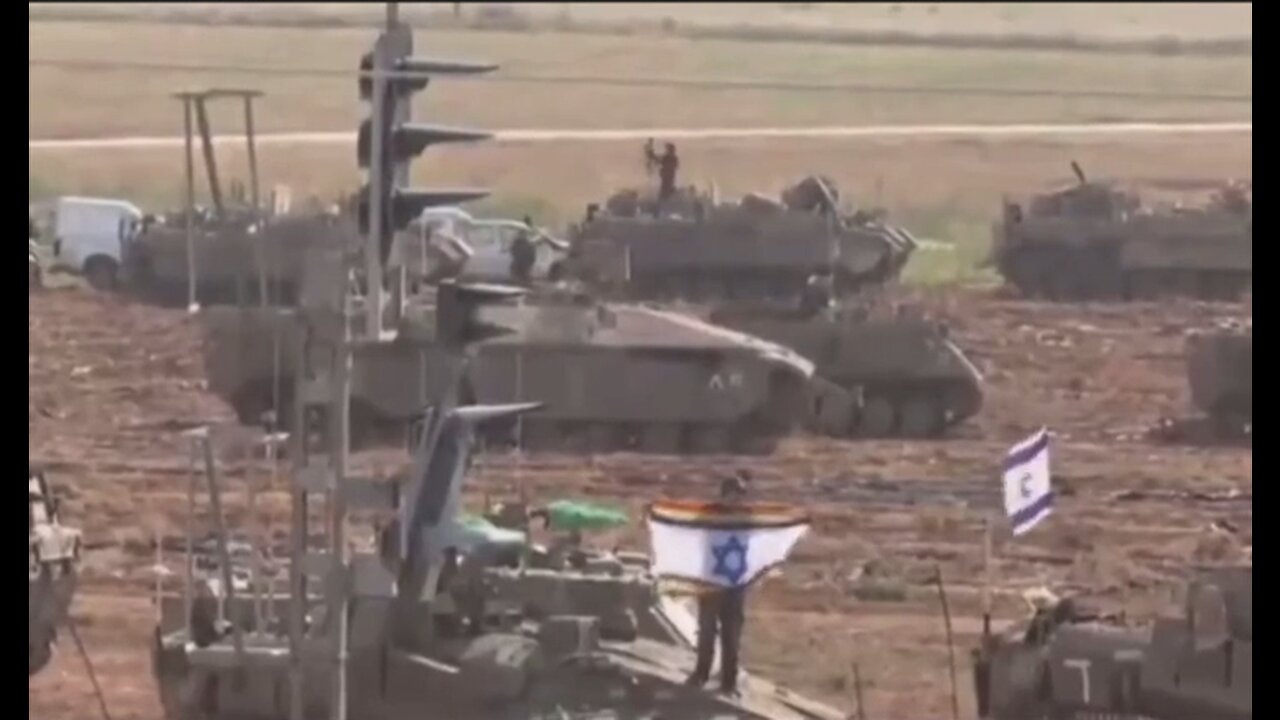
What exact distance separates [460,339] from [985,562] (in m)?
5.04

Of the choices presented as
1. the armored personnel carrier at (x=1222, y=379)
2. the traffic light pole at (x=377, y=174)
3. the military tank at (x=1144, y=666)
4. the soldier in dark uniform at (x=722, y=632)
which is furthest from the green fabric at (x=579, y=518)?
the armored personnel carrier at (x=1222, y=379)

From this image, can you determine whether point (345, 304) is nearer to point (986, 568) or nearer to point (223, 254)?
point (986, 568)

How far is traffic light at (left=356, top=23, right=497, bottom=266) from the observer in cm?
882

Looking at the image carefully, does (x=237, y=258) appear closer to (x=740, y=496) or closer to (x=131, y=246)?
(x=131, y=246)

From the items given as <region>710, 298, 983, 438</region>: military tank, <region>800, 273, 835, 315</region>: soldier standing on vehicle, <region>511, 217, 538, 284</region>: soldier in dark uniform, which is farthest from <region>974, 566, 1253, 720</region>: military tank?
<region>511, 217, 538, 284</region>: soldier in dark uniform

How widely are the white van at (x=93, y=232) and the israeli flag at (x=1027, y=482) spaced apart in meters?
10.2

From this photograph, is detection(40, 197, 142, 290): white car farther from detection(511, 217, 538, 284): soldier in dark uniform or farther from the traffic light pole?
the traffic light pole

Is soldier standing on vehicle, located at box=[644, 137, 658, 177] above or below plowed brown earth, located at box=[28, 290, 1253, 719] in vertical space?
above

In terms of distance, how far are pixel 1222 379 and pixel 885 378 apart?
1.85 metres

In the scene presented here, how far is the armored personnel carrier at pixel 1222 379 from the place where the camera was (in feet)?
58.9

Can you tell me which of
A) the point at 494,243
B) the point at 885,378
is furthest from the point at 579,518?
the point at 494,243

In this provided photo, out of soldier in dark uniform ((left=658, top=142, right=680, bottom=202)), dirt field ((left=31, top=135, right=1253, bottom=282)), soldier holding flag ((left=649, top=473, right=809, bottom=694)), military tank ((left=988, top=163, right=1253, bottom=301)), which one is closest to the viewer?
soldier holding flag ((left=649, top=473, right=809, bottom=694))

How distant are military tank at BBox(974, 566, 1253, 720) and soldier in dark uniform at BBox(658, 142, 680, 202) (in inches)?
458

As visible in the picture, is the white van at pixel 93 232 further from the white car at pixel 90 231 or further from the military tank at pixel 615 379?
the military tank at pixel 615 379
